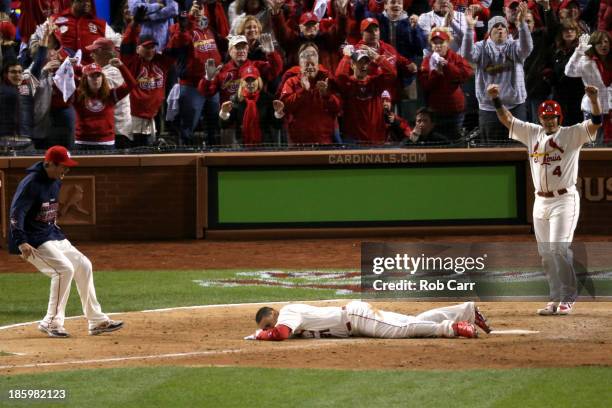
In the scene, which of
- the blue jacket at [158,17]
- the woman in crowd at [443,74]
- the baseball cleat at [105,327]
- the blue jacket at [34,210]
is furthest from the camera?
the blue jacket at [158,17]

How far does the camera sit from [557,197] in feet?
36.2

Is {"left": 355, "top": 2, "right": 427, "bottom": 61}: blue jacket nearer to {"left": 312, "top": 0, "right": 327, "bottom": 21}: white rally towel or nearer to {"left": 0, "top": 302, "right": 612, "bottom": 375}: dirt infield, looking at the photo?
{"left": 312, "top": 0, "right": 327, "bottom": 21}: white rally towel

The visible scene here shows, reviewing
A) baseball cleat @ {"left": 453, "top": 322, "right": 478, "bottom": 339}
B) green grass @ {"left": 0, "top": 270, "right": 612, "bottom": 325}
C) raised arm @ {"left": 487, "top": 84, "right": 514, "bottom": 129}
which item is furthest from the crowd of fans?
baseball cleat @ {"left": 453, "top": 322, "right": 478, "bottom": 339}

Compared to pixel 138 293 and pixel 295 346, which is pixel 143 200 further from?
pixel 295 346

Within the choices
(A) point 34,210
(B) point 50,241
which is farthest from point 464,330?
(A) point 34,210

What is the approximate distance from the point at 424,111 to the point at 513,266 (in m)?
5.63

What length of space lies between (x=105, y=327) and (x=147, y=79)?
671 centimetres

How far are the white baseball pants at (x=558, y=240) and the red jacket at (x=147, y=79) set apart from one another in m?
7.07

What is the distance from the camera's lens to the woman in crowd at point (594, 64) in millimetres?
16188

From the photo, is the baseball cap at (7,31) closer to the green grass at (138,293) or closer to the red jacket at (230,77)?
the red jacket at (230,77)

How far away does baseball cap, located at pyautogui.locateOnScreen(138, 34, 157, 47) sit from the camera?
16531 millimetres

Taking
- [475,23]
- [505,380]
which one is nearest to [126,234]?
[475,23]

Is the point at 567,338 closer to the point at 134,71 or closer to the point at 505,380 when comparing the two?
the point at 505,380

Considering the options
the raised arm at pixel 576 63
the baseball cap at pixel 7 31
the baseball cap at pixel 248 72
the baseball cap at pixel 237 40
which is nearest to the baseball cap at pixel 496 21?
A: the raised arm at pixel 576 63
